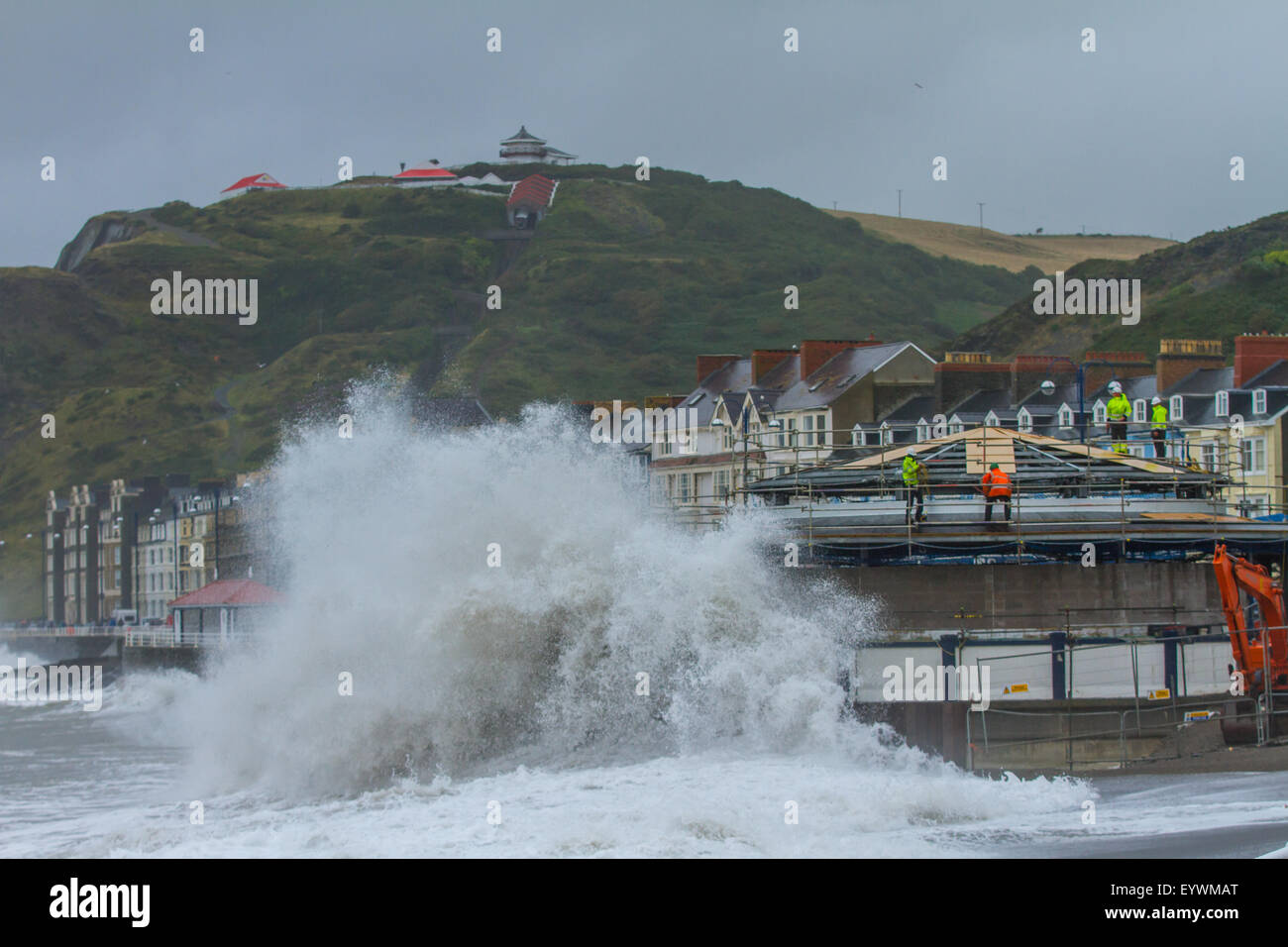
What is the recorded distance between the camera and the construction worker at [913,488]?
81.6 ft

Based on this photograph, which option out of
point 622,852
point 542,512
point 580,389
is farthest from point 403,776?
point 580,389

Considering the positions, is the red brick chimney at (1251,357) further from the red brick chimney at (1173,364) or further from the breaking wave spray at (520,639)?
the breaking wave spray at (520,639)

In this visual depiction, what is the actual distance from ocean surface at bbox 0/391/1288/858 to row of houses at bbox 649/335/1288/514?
2569 cm

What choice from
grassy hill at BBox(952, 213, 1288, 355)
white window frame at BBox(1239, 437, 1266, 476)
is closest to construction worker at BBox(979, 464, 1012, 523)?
white window frame at BBox(1239, 437, 1266, 476)

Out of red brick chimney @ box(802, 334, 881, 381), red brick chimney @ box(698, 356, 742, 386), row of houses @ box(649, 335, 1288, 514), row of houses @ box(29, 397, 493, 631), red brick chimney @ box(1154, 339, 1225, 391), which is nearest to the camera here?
row of houses @ box(649, 335, 1288, 514)

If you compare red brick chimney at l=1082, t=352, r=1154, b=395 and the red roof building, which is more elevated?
red brick chimney at l=1082, t=352, r=1154, b=395

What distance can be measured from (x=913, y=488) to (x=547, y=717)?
7509 millimetres

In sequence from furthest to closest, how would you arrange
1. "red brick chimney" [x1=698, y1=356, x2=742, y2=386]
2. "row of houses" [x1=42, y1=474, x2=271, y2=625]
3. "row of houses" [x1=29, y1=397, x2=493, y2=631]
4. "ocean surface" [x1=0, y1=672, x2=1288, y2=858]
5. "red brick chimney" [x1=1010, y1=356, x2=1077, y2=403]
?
1. "row of houses" [x1=42, y1=474, x2=271, y2=625]
2. "row of houses" [x1=29, y1=397, x2=493, y2=631]
3. "red brick chimney" [x1=698, y1=356, x2=742, y2=386]
4. "red brick chimney" [x1=1010, y1=356, x2=1077, y2=403]
5. "ocean surface" [x1=0, y1=672, x2=1288, y2=858]

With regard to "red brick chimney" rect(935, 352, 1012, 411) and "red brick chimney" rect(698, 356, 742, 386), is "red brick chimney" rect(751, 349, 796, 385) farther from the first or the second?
"red brick chimney" rect(935, 352, 1012, 411)

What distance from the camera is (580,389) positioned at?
488 feet

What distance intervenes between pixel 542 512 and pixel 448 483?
1.69 metres

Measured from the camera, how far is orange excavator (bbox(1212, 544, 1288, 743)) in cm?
2250

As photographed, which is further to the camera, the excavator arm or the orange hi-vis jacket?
the orange hi-vis jacket

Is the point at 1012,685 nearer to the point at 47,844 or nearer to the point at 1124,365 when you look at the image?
the point at 47,844
